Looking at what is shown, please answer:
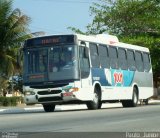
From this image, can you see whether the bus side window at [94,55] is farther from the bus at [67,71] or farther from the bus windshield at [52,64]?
the bus windshield at [52,64]

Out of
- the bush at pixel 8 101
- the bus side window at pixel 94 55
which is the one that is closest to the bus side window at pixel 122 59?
the bus side window at pixel 94 55

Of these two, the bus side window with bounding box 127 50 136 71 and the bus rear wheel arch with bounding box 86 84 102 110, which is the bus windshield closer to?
the bus rear wheel arch with bounding box 86 84 102 110

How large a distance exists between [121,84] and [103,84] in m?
2.41

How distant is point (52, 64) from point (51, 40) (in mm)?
1233

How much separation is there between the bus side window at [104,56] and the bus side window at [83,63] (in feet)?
5.30

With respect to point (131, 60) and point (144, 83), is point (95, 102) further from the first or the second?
point (144, 83)

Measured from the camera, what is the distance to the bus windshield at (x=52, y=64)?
966 inches

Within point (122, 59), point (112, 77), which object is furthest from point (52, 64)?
point (122, 59)

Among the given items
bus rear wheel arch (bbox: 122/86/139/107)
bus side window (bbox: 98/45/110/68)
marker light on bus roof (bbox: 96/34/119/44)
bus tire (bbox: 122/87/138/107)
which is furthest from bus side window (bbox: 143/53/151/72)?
bus side window (bbox: 98/45/110/68)

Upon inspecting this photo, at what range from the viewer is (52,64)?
80.9 feet

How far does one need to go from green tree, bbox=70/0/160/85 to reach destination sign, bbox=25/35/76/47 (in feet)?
69.4

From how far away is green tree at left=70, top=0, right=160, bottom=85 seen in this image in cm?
4647

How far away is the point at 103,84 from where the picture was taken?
88.9ft

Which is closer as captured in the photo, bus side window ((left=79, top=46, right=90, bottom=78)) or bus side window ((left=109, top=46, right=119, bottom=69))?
bus side window ((left=79, top=46, right=90, bottom=78))
